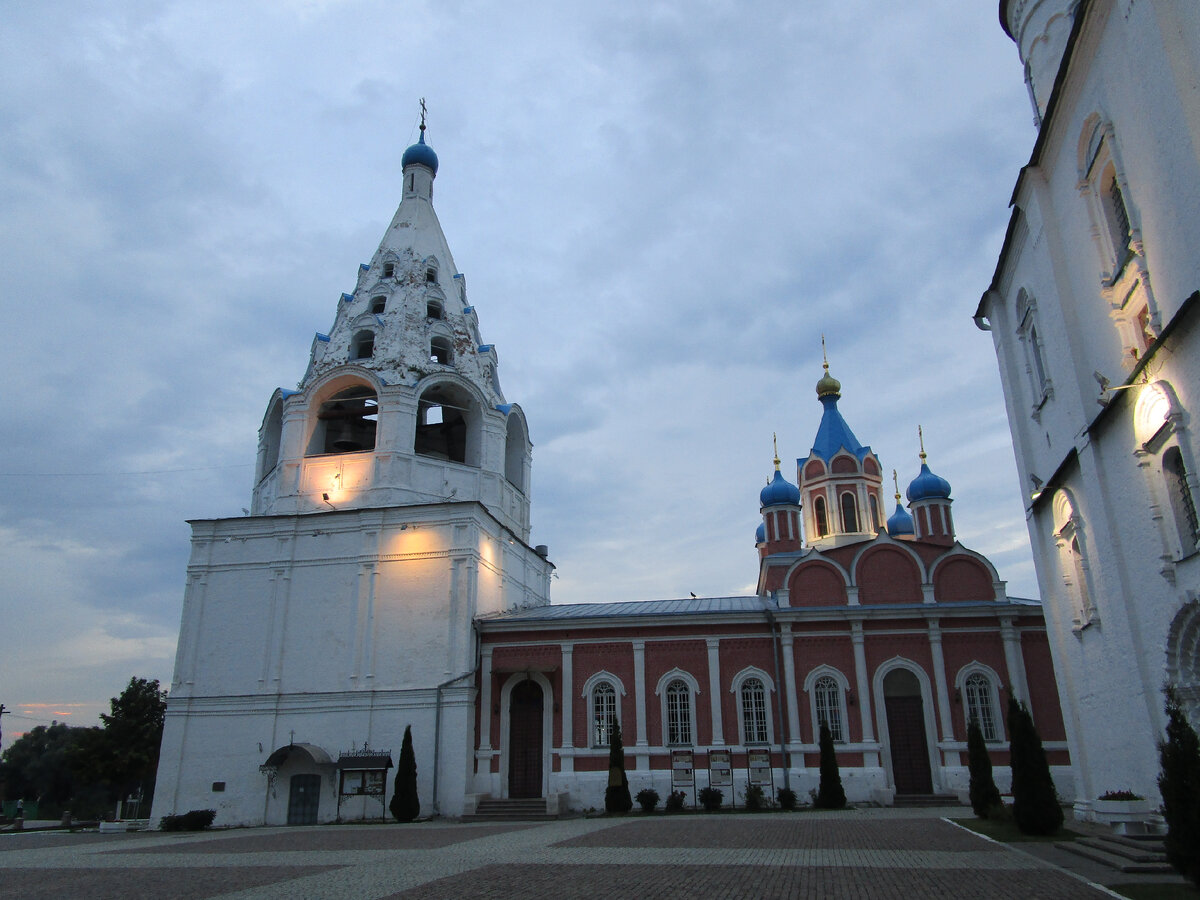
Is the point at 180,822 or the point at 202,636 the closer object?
the point at 180,822

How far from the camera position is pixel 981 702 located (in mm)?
23812

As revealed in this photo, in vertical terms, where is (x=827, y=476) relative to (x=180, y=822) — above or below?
above

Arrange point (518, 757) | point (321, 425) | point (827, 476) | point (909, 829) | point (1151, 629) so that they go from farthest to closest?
point (827, 476) < point (321, 425) < point (518, 757) < point (909, 829) < point (1151, 629)

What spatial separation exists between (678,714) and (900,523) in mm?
15605

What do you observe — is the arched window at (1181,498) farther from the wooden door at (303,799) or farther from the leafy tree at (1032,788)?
the wooden door at (303,799)

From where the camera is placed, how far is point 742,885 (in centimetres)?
963

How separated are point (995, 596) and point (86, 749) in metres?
37.1

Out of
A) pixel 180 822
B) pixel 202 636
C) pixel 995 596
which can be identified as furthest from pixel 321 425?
pixel 995 596

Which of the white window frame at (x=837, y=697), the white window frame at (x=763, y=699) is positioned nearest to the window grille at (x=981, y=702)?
the white window frame at (x=837, y=697)

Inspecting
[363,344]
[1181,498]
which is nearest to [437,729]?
[363,344]

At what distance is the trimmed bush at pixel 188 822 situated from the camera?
23312mm

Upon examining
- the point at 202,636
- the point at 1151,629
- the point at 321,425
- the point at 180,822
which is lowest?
the point at 180,822

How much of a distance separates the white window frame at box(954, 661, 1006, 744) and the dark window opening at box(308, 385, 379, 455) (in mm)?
19900

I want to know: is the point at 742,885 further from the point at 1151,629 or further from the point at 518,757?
the point at 518,757
